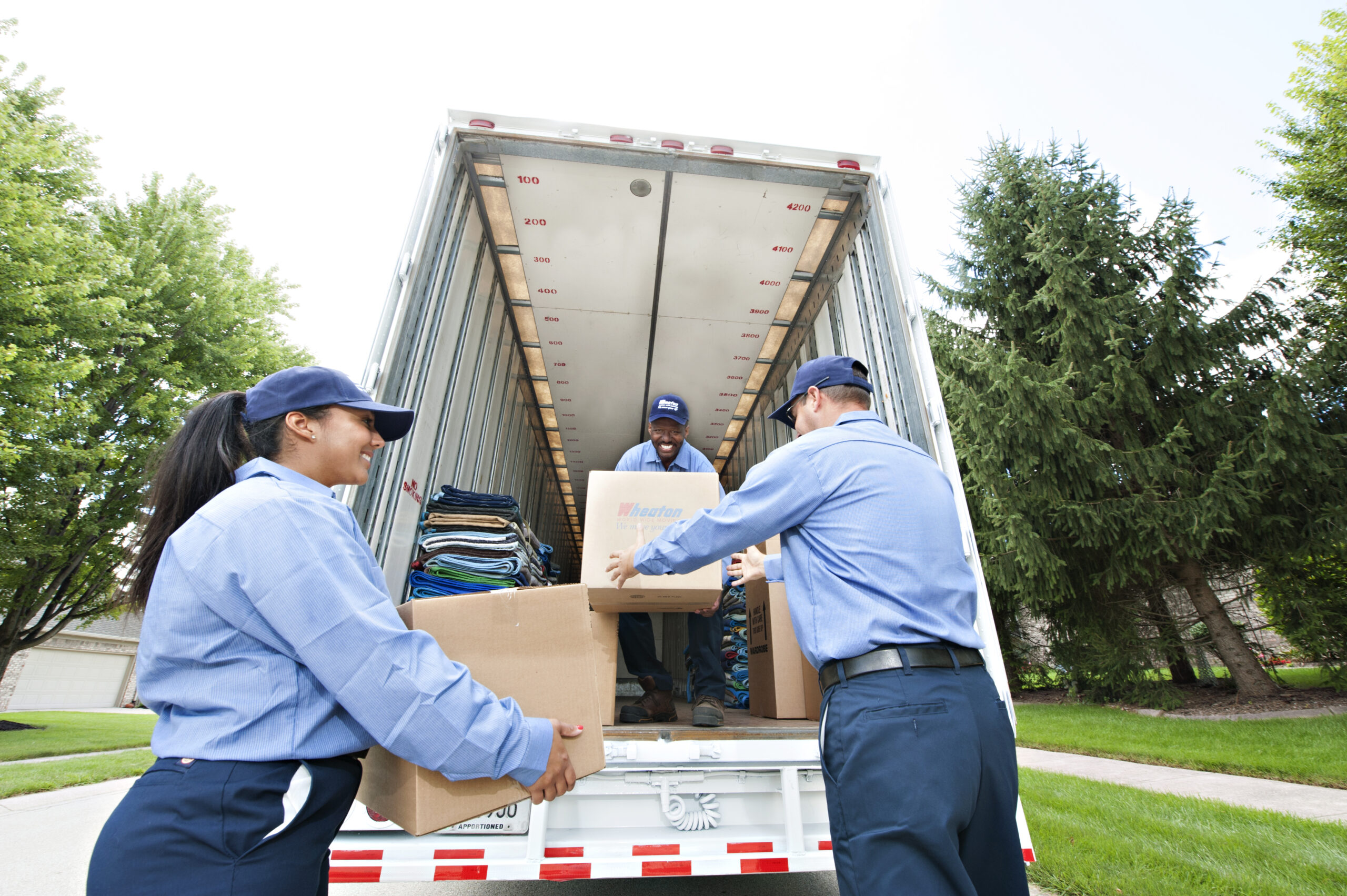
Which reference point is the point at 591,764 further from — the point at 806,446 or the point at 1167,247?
the point at 1167,247

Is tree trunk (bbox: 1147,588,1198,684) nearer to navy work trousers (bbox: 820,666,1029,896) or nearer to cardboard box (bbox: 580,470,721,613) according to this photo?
cardboard box (bbox: 580,470,721,613)

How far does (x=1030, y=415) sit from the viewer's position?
9797mm

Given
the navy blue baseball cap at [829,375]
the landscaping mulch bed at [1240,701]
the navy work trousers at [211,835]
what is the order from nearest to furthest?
1. the navy work trousers at [211,835]
2. the navy blue baseball cap at [829,375]
3. the landscaping mulch bed at [1240,701]

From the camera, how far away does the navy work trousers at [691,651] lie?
3.28m

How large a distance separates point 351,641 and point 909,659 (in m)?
1.15

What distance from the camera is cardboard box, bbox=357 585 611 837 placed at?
1.35 m

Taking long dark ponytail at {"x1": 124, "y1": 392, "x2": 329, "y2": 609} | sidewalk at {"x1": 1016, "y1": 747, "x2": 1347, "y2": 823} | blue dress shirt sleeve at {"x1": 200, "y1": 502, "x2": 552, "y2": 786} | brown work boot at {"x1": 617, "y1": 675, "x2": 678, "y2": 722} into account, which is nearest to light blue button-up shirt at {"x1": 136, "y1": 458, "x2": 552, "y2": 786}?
blue dress shirt sleeve at {"x1": 200, "y1": 502, "x2": 552, "y2": 786}

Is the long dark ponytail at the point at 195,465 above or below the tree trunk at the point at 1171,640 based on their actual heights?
below

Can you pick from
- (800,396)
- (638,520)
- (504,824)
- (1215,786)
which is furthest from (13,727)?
(1215,786)

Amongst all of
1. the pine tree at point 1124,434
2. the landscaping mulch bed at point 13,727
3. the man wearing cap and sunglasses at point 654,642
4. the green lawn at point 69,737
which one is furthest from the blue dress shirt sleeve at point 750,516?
the landscaping mulch bed at point 13,727

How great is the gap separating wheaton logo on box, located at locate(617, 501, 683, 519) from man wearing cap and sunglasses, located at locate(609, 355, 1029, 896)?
77 cm

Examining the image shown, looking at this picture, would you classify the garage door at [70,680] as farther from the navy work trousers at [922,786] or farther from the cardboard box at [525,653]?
the navy work trousers at [922,786]

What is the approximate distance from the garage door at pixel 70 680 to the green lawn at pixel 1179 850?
113 ft

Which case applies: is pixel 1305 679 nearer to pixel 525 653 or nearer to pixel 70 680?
pixel 525 653
